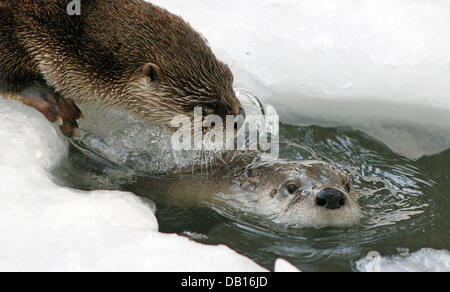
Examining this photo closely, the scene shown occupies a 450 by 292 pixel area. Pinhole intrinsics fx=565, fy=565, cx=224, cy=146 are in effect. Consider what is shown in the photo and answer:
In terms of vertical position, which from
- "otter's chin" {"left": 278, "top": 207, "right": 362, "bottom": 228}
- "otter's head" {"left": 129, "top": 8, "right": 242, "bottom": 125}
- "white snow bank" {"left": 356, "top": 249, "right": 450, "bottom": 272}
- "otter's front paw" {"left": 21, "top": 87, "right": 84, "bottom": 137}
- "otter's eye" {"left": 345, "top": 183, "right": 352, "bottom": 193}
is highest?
"otter's head" {"left": 129, "top": 8, "right": 242, "bottom": 125}

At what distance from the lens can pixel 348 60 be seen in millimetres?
3367

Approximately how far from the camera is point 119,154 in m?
2.90

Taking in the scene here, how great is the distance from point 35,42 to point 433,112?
83.8 inches

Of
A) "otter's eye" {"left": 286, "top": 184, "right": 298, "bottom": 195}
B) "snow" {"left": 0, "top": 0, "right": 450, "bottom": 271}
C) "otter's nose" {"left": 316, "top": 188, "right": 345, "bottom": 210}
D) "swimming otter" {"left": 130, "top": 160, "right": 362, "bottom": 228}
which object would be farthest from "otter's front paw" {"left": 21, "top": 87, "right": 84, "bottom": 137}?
"otter's nose" {"left": 316, "top": 188, "right": 345, "bottom": 210}

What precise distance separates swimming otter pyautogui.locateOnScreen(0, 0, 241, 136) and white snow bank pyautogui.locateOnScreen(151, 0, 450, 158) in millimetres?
948

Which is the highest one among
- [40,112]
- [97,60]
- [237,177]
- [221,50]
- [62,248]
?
[221,50]

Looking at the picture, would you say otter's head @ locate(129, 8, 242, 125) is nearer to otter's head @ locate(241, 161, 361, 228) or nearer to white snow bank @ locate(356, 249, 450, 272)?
otter's head @ locate(241, 161, 361, 228)

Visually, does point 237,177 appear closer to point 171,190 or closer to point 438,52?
point 171,190

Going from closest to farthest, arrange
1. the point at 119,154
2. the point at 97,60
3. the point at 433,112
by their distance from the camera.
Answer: the point at 97,60, the point at 119,154, the point at 433,112

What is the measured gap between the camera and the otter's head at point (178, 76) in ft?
7.75

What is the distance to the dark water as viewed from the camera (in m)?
2.33

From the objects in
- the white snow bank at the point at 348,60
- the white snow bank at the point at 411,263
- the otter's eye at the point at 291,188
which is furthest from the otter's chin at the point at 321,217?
the white snow bank at the point at 348,60
